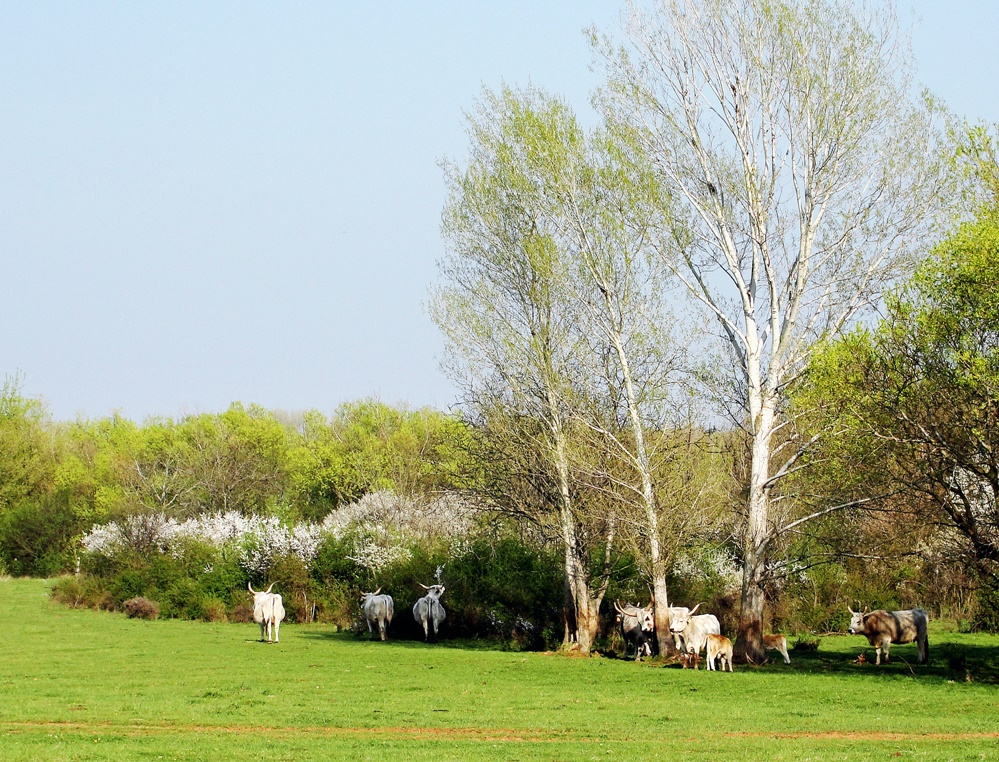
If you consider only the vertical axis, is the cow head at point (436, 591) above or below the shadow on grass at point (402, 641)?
above

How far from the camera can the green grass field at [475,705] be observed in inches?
582

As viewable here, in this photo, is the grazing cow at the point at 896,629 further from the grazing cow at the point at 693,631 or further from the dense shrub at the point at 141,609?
the dense shrub at the point at 141,609

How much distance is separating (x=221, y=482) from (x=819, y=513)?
54265 mm

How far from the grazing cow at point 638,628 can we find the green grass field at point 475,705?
1136 millimetres

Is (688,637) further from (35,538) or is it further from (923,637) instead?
(35,538)

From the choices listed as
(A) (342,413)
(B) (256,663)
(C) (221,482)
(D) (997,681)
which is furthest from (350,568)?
(A) (342,413)

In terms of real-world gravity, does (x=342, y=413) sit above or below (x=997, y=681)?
above

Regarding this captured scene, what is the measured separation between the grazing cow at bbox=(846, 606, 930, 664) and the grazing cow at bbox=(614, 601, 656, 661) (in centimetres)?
562

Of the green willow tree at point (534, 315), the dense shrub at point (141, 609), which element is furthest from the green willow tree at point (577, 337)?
the dense shrub at point (141, 609)

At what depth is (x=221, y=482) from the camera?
2926 inches

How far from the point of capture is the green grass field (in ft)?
48.5

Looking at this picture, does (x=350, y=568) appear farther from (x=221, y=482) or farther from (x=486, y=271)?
(x=221, y=482)

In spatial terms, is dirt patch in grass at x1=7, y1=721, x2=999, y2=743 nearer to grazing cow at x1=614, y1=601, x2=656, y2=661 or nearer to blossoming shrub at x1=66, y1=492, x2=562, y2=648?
grazing cow at x1=614, y1=601, x2=656, y2=661

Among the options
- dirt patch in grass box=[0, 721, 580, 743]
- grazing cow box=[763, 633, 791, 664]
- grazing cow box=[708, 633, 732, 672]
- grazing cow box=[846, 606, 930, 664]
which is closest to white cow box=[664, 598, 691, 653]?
grazing cow box=[708, 633, 732, 672]
